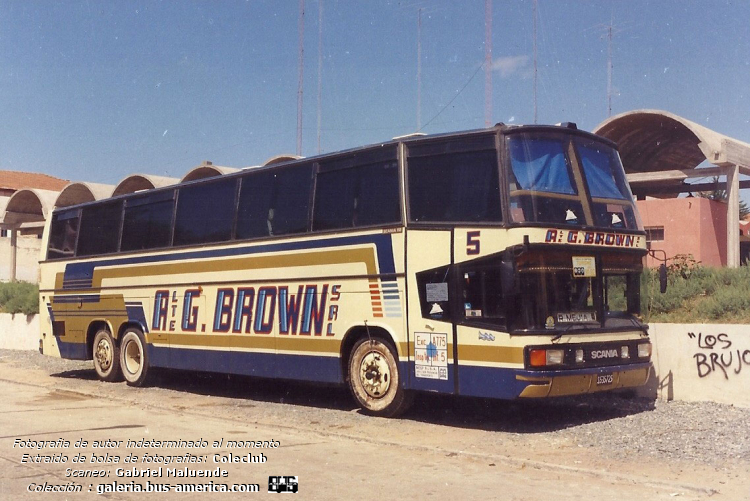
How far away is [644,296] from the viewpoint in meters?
14.5

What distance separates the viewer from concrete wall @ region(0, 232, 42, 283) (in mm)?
51750

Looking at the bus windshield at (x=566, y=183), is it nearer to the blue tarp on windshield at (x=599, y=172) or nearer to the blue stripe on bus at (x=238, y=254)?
the blue tarp on windshield at (x=599, y=172)

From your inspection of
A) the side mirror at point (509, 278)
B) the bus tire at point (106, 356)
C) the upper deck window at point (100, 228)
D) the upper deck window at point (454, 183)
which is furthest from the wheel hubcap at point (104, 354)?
the side mirror at point (509, 278)

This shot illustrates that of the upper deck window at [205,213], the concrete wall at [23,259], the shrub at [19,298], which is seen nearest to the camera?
the upper deck window at [205,213]

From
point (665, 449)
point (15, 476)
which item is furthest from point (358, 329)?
point (15, 476)

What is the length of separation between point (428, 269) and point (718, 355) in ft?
14.2

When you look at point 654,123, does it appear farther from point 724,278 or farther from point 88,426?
point 88,426

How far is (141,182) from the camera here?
30047mm

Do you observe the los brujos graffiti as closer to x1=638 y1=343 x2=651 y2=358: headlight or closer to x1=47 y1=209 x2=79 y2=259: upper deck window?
x1=638 y1=343 x2=651 y2=358: headlight

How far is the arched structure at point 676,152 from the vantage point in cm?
1902

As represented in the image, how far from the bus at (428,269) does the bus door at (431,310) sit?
0.06 feet

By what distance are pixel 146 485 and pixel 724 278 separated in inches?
434

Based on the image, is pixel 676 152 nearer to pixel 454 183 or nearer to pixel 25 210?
pixel 454 183

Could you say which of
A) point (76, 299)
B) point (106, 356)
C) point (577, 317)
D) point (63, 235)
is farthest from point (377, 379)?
point (63, 235)
